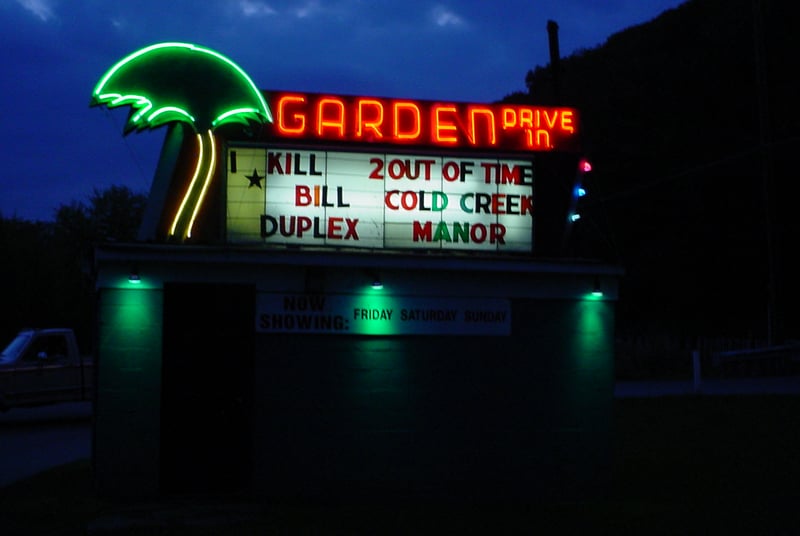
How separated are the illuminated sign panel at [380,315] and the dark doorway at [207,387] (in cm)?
37

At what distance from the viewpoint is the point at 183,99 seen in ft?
40.5

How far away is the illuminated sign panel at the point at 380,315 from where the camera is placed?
12.0 meters

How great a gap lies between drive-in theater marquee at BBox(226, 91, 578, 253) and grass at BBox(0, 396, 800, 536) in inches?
126

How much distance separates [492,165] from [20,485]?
23.8ft

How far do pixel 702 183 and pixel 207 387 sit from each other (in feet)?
107

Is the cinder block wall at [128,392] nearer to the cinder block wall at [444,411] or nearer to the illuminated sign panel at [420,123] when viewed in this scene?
the cinder block wall at [444,411]

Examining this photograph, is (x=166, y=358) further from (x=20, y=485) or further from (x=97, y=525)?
(x=20, y=485)

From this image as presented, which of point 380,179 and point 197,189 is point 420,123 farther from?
point 197,189

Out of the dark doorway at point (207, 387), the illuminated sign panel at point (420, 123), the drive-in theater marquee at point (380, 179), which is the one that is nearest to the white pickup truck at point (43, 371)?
the dark doorway at point (207, 387)

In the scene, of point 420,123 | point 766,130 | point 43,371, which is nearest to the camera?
point 420,123

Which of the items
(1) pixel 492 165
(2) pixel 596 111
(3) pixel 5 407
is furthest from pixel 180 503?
(2) pixel 596 111

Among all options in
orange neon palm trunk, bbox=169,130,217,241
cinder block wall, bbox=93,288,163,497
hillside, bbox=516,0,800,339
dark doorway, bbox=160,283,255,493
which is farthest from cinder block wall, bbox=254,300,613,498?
hillside, bbox=516,0,800,339

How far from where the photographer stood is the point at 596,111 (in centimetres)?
4662

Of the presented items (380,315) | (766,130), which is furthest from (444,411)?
(766,130)
